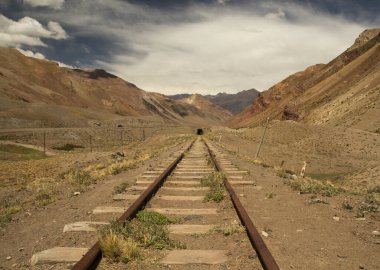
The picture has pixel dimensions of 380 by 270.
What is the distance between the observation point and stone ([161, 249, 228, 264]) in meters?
5.04

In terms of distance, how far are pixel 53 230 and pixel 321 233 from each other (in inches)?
171

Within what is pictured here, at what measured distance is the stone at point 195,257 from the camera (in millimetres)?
5043

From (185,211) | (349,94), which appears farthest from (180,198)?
(349,94)

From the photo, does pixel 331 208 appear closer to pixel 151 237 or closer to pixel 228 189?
pixel 228 189

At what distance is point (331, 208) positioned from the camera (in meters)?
8.42

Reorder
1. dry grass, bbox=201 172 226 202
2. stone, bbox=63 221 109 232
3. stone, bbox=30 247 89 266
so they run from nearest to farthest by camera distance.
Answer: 1. stone, bbox=30 247 89 266
2. stone, bbox=63 221 109 232
3. dry grass, bbox=201 172 226 202

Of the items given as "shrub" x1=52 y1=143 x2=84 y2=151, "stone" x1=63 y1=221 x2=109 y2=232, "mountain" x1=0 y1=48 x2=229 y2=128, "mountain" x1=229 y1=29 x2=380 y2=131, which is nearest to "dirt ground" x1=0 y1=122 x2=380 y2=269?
"stone" x1=63 y1=221 x2=109 y2=232

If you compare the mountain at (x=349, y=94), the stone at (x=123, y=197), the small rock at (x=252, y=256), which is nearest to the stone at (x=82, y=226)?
the stone at (x=123, y=197)

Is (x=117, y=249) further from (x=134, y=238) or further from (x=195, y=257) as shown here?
(x=195, y=257)

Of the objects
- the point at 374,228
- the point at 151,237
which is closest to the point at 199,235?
the point at 151,237

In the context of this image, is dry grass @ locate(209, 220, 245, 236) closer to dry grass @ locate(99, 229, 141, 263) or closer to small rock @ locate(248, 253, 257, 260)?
small rock @ locate(248, 253, 257, 260)

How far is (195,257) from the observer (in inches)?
203

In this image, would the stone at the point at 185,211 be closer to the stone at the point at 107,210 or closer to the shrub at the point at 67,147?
the stone at the point at 107,210

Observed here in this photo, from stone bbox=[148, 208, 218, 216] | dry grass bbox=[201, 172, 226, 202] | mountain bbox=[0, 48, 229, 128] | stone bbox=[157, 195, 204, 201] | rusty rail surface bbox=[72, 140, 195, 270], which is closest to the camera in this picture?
rusty rail surface bbox=[72, 140, 195, 270]
